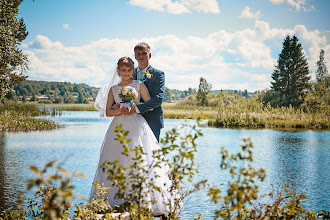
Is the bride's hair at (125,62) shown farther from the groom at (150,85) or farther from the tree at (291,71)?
the tree at (291,71)

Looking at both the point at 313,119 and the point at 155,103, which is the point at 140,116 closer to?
the point at 155,103

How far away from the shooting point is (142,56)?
4.01 metres

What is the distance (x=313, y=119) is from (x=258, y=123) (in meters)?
2.93

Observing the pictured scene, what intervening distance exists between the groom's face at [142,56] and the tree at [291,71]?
33196 millimetres

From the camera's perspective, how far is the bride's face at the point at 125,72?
12.7ft

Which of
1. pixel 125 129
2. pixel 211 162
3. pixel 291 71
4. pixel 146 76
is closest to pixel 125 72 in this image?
pixel 146 76

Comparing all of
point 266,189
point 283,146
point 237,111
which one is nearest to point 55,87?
point 237,111

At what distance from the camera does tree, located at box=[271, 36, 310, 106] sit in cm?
3600

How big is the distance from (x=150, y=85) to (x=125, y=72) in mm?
372

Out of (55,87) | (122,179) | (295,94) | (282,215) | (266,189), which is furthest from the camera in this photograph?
(55,87)

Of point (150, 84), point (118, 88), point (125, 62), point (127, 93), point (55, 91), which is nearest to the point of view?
point (127, 93)

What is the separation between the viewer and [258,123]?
20.1 meters

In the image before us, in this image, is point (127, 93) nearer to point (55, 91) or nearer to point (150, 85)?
point (150, 85)

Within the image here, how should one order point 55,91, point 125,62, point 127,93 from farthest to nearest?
point 55,91, point 125,62, point 127,93
